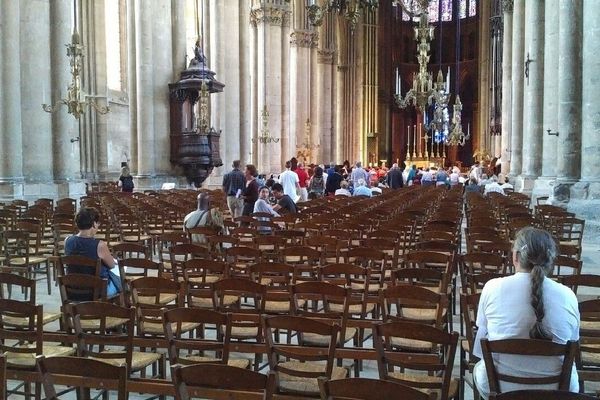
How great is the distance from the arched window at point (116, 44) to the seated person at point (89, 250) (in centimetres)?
2894

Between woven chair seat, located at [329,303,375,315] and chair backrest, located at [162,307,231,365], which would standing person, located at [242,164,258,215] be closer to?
woven chair seat, located at [329,303,375,315]

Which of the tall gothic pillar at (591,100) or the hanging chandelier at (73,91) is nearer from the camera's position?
the tall gothic pillar at (591,100)

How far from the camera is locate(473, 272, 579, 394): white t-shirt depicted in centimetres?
436

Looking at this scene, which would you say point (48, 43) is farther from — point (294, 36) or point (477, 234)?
point (294, 36)

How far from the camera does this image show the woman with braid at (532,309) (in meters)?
4.34

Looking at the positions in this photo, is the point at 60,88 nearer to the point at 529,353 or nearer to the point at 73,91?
the point at 73,91

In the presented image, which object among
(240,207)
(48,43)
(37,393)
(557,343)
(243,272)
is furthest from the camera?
(48,43)

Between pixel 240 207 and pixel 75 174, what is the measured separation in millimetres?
7125

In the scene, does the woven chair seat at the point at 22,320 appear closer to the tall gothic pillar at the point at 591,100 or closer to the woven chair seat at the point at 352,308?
the woven chair seat at the point at 352,308

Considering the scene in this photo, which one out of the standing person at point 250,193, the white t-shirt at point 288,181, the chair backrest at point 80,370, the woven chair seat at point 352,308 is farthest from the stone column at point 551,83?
the chair backrest at point 80,370

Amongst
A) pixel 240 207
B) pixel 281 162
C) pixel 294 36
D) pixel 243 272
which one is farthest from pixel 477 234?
pixel 294 36

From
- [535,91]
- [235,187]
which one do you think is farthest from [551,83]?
[235,187]

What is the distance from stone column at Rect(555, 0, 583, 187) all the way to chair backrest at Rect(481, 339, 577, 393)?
14228 millimetres

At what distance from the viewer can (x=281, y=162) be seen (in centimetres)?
4409
